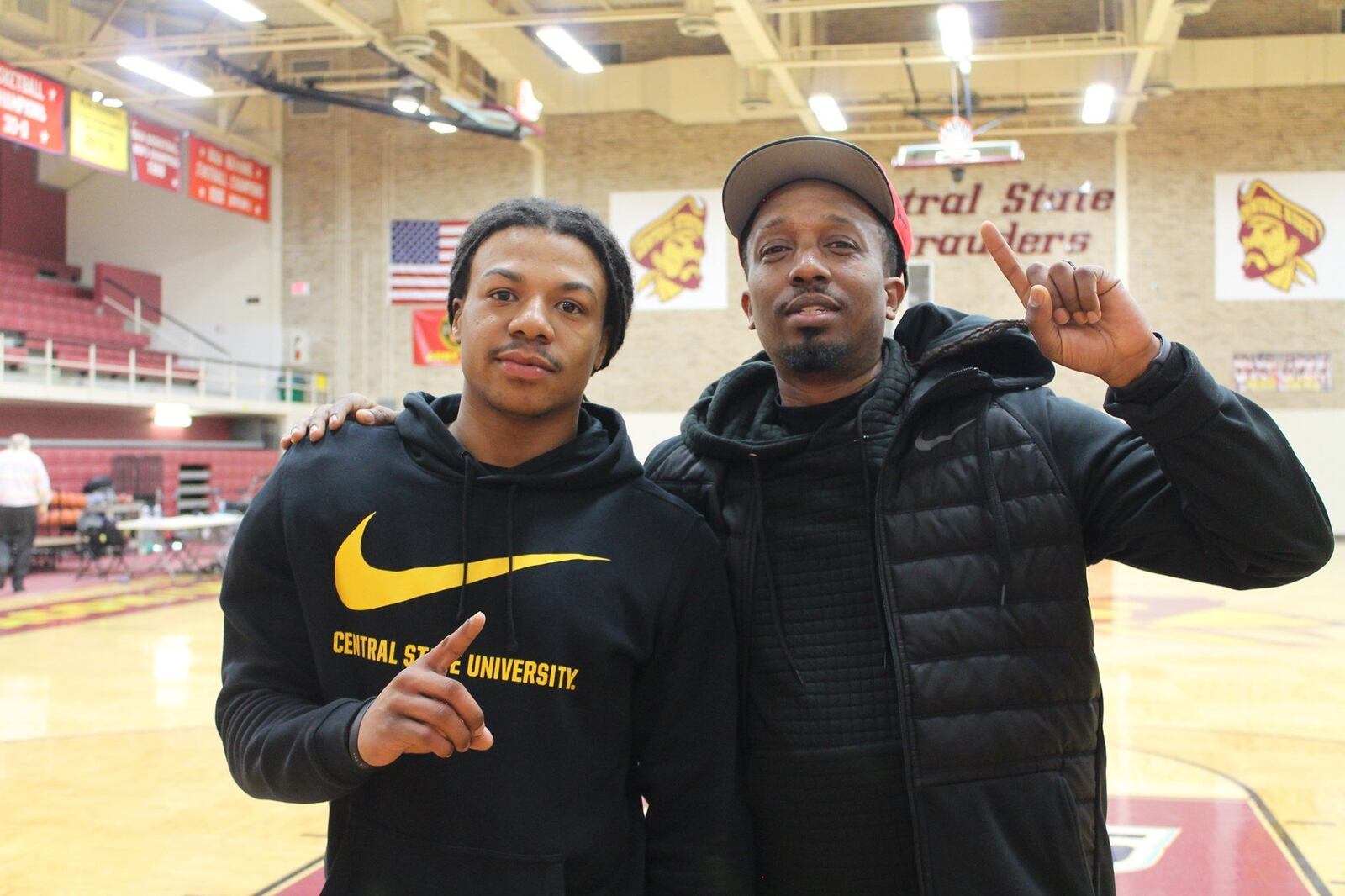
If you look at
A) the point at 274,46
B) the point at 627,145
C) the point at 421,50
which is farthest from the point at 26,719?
the point at 627,145

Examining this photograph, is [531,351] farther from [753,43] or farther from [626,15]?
[753,43]

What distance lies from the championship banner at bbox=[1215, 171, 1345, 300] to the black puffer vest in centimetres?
1754

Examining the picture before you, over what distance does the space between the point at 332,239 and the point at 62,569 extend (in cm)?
832

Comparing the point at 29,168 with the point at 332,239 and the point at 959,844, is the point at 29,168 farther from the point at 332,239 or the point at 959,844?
the point at 959,844

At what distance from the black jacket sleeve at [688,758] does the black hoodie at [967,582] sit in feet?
0.30

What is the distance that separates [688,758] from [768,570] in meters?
0.34

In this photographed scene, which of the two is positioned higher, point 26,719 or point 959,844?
point 959,844

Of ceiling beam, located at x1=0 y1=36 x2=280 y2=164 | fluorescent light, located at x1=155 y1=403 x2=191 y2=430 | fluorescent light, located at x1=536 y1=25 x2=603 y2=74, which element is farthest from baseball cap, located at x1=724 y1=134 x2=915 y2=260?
fluorescent light, located at x1=155 y1=403 x2=191 y2=430

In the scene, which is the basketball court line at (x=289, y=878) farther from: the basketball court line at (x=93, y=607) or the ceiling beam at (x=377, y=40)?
the ceiling beam at (x=377, y=40)

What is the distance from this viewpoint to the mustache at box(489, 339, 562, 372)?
181 centimetres

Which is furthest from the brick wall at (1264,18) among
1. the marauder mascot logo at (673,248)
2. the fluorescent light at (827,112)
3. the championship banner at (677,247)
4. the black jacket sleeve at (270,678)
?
the black jacket sleeve at (270,678)

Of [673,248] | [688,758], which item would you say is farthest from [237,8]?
[688,758]

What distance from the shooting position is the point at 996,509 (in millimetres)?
1768

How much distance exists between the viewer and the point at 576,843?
5.46 feet
